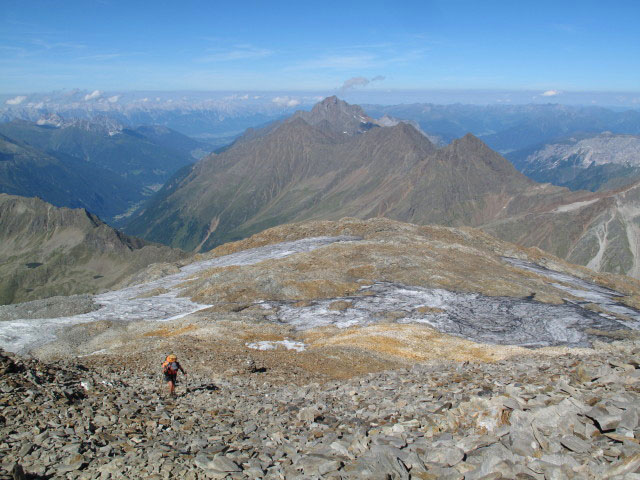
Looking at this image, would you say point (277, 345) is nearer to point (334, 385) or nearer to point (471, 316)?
point (334, 385)

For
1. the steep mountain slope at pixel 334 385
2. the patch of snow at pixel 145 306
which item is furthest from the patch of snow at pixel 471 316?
the patch of snow at pixel 145 306

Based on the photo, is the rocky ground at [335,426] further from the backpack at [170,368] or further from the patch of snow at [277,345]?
the patch of snow at [277,345]

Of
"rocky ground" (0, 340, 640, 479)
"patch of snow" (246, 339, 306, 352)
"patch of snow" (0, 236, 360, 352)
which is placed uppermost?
"rocky ground" (0, 340, 640, 479)

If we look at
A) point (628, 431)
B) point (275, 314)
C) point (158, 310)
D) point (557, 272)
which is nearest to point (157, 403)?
point (628, 431)

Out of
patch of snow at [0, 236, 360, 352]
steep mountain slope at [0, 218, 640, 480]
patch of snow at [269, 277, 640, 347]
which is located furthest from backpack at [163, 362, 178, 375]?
patch of snow at [0, 236, 360, 352]

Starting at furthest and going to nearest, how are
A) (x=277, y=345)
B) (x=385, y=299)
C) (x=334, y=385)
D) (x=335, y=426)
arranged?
(x=385, y=299) < (x=277, y=345) < (x=334, y=385) < (x=335, y=426)

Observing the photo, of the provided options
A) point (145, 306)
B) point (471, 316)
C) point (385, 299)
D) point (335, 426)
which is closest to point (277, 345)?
point (335, 426)

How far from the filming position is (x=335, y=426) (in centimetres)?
1805

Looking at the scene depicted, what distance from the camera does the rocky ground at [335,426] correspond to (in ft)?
40.6

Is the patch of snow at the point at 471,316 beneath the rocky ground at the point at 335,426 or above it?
beneath

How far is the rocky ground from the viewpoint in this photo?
12.4 metres

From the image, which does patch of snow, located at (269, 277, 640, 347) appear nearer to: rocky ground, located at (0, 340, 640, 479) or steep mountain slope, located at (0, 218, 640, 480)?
steep mountain slope, located at (0, 218, 640, 480)

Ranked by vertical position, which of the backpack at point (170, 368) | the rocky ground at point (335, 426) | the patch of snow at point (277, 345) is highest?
the rocky ground at point (335, 426)

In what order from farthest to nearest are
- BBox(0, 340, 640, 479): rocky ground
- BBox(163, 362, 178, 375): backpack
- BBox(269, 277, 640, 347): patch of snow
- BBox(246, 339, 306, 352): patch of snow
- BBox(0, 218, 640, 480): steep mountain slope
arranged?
1. BBox(269, 277, 640, 347): patch of snow
2. BBox(246, 339, 306, 352): patch of snow
3. BBox(163, 362, 178, 375): backpack
4. BBox(0, 218, 640, 480): steep mountain slope
5. BBox(0, 340, 640, 479): rocky ground
